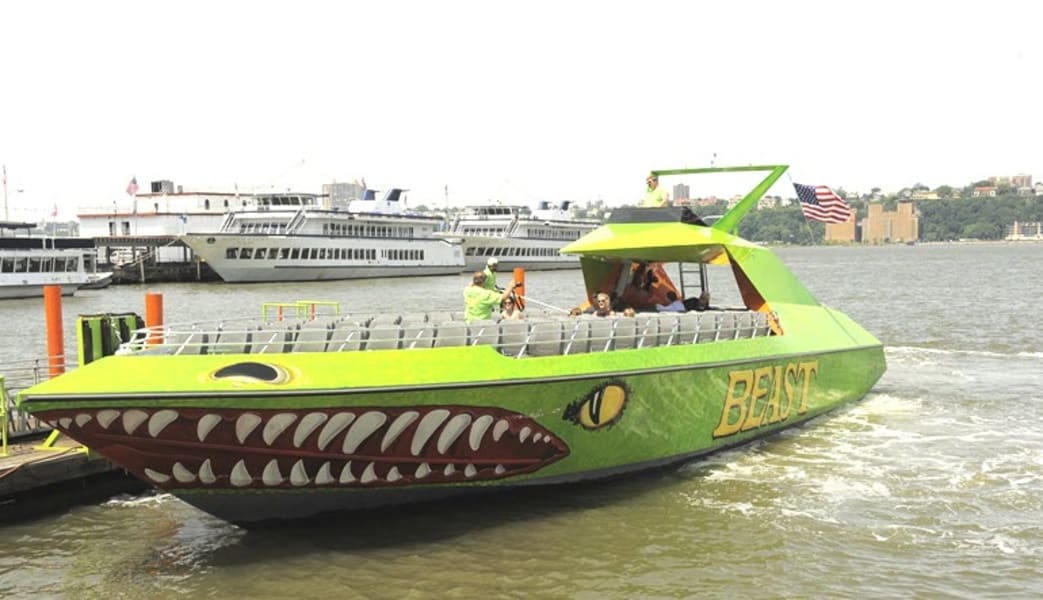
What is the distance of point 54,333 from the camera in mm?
13703

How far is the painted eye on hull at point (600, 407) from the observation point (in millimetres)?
10961

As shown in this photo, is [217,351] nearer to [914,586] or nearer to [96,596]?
[96,596]

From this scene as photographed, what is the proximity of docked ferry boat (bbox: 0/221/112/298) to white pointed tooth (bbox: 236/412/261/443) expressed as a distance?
44331 millimetres

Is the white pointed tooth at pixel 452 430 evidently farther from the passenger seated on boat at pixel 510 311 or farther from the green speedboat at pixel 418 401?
the passenger seated on boat at pixel 510 311

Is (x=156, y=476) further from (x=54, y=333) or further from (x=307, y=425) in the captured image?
(x=54, y=333)

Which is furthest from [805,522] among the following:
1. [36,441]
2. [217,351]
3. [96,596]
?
[36,441]

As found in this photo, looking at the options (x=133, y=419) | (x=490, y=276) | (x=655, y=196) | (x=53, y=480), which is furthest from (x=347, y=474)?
(x=655, y=196)

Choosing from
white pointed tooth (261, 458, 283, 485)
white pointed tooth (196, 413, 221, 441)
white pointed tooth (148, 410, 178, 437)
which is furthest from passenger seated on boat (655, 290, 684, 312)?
white pointed tooth (148, 410, 178, 437)

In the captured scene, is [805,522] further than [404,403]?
Yes

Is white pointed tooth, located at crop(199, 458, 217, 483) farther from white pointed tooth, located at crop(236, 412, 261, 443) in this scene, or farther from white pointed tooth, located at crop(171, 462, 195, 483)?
white pointed tooth, located at crop(236, 412, 261, 443)

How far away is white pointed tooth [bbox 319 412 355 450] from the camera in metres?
9.40

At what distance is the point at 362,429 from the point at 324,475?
66cm

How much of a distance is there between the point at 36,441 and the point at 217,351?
435 cm

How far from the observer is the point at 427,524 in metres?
10.8
